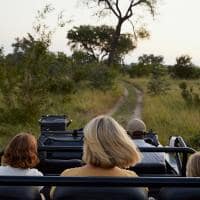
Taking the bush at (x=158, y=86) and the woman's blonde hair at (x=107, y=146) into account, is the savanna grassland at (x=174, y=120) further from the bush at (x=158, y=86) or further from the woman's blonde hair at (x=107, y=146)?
the woman's blonde hair at (x=107, y=146)

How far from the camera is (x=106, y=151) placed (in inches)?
131

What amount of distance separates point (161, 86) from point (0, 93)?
39.2 ft

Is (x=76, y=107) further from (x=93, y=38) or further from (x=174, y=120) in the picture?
(x=93, y=38)

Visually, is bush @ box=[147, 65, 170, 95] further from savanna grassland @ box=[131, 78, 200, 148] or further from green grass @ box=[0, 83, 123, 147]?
savanna grassland @ box=[131, 78, 200, 148]

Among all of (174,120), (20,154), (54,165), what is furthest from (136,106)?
(20,154)

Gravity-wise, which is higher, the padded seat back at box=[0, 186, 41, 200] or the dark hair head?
the dark hair head

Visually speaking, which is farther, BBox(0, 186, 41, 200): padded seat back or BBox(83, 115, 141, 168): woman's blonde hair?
BBox(83, 115, 141, 168): woman's blonde hair

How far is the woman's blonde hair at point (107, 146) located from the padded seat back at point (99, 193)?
0.29m

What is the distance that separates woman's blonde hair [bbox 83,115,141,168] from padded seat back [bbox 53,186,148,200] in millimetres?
293

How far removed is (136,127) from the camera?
6121 millimetres

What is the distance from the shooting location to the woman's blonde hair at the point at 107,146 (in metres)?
3.33

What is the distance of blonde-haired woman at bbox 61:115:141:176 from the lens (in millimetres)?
3328

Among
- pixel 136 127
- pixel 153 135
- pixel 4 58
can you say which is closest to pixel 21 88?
pixel 4 58

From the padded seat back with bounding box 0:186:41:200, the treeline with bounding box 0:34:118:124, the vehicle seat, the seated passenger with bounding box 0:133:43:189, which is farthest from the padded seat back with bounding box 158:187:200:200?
the treeline with bounding box 0:34:118:124
